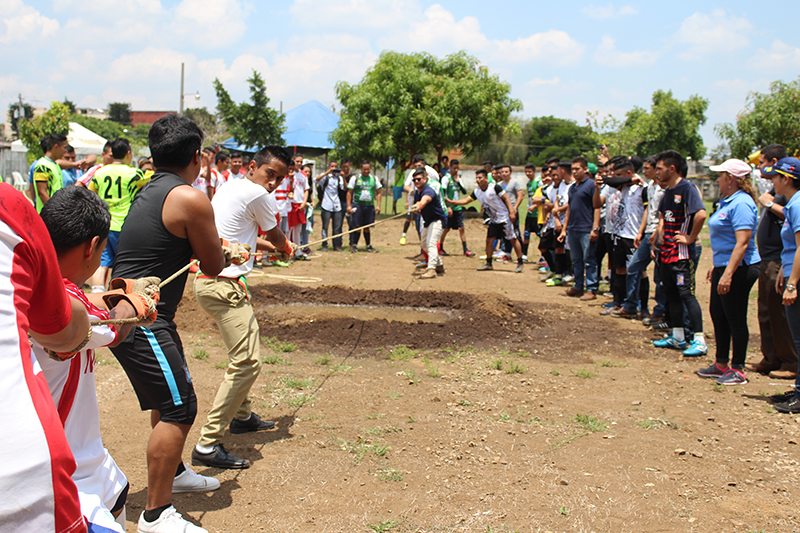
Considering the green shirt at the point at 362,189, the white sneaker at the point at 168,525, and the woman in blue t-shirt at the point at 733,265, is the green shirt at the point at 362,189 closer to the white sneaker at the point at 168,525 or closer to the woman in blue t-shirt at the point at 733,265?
the woman in blue t-shirt at the point at 733,265

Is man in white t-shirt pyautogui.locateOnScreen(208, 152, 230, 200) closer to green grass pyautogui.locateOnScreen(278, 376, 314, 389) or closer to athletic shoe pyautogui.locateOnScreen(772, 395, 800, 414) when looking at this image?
green grass pyautogui.locateOnScreen(278, 376, 314, 389)

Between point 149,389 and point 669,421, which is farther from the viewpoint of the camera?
point 669,421

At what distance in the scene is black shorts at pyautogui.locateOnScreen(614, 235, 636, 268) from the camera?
841cm

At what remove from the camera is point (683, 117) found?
5962 cm

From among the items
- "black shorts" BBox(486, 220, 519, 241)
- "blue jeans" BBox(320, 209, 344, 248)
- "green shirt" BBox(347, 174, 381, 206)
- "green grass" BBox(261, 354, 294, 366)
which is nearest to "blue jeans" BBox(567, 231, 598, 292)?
"black shorts" BBox(486, 220, 519, 241)

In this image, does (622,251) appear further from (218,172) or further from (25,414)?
(25,414)

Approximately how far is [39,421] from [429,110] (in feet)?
74.5

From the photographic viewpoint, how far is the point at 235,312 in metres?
3.97

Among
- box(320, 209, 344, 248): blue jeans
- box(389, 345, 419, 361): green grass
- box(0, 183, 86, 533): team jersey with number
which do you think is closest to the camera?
box(0, 183, 86, 533): team jersey with number

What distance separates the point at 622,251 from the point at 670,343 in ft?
6.59

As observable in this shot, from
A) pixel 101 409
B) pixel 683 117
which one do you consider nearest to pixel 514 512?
pixel 101 409

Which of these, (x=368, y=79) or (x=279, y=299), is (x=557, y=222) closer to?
(x=279, y=299)

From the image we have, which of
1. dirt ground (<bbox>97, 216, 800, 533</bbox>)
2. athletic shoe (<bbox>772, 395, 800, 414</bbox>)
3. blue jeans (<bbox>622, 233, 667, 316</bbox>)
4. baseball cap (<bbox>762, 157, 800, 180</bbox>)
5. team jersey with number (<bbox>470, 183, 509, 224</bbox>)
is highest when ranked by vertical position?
baseball cap (<bbox>762, 157, 800, 180</bbox>)

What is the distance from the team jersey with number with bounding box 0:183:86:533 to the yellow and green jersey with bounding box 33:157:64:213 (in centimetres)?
758
